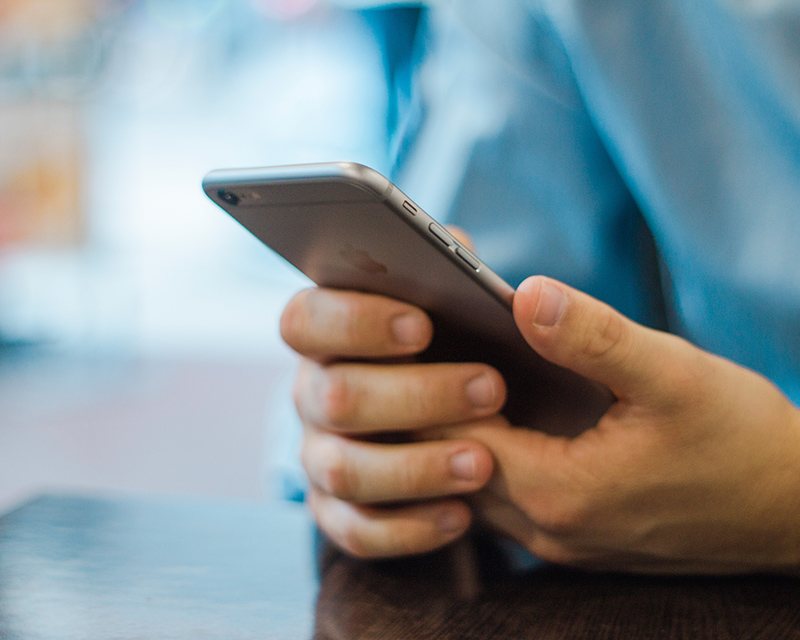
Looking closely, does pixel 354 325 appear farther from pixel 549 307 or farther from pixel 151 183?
pixel 151 183

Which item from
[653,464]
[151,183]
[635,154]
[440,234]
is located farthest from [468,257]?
[151,183]

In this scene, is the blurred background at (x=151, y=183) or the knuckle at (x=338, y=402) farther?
the blurred background at (x=151, y=183)

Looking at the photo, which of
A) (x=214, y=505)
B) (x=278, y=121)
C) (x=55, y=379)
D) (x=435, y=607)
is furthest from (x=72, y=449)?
(x=435, y=607)

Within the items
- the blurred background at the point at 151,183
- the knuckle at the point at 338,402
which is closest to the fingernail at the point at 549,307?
the knuckle at the point at 338,402

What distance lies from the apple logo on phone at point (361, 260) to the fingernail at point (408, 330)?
3 centimetres

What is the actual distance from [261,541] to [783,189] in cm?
33

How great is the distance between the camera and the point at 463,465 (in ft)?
0.97

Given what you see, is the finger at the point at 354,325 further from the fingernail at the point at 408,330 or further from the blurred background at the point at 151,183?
the blurred background at the point at 151,183

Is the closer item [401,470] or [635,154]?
[401,470]

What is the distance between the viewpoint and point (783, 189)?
1.22 feet

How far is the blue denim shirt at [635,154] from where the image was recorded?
14.7 inches

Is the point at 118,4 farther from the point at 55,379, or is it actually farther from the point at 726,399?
the point at 726,399

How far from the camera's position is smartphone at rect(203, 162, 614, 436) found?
216 millimetres

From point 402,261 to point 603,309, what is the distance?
0.25ft
